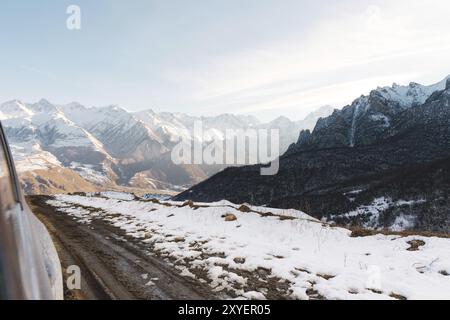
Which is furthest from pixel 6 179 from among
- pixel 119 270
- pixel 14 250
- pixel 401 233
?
pixel 401 233

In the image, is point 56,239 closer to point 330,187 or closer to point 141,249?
point 141,249

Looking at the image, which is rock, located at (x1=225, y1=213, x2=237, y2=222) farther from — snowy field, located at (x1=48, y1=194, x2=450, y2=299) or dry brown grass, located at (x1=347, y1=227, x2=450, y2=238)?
dry brown grass, located at (x1=347, y1=227, x2=450, y2=238)

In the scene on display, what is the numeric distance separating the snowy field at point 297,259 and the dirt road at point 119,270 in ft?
1.66

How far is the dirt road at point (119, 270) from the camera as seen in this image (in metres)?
8.00

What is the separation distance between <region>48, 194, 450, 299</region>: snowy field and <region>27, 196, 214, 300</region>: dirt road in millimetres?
507

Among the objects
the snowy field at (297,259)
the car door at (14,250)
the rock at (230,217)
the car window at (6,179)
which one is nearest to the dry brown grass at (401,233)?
the snowy field at (297,259)

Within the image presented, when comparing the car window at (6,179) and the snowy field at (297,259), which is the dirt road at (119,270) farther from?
the car window at (6,179)

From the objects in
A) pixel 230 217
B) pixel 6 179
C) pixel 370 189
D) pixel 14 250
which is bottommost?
pixel 370 189

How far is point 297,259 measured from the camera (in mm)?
11125

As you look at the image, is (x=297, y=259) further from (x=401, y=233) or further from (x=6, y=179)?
(x=6, y=179)

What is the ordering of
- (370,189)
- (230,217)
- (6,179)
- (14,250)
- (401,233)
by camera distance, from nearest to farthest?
(14,250) < (6,179) < (401,233) < (230,217) < (370,189)

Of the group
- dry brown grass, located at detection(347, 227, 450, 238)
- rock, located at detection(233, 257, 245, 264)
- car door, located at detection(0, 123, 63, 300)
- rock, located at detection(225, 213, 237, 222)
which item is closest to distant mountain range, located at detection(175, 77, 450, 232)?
rock, located at detection(225, 213, 237, 222)

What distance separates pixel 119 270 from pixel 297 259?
4.91 metres
